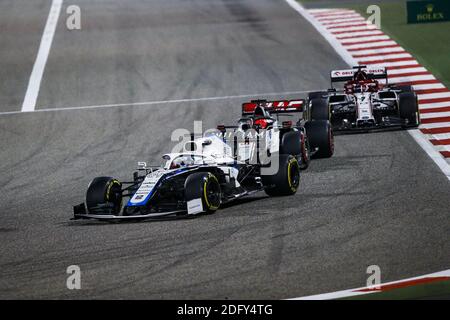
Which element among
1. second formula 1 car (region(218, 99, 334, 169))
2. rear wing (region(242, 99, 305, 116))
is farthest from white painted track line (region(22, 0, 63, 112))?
second formula 1 car (region(218, 99, 334, 169))

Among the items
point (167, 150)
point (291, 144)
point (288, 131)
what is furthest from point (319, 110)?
point (291, 144)

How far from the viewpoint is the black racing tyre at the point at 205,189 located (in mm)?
16406

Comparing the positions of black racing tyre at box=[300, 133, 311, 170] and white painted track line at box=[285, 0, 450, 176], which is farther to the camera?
white painted track line at box=[285, 0, 450, 176]

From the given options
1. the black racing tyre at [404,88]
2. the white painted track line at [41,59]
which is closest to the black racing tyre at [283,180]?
the black racing tyre at [404,88]

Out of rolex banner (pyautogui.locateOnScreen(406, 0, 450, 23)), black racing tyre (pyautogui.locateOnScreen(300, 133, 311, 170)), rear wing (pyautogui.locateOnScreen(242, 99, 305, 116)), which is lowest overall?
black racing tyre (pyautogui.locateOnScreen(300, 133, 311, 170))

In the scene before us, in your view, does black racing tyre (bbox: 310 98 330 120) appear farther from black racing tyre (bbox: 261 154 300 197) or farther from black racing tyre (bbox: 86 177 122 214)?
black racing tyre (bbox: 86 177 122 214)

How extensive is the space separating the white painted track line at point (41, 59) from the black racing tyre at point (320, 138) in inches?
436

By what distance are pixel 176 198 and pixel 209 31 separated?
22.2 m

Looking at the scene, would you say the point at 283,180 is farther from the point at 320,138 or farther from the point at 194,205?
the point at 320,138

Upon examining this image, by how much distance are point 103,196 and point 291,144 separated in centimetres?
482

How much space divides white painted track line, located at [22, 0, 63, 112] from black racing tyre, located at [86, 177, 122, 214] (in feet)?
44.9

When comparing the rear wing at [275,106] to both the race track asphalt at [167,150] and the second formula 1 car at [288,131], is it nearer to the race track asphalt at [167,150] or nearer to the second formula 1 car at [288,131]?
the second formula 1 car at [288,131]

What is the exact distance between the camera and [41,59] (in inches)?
1422

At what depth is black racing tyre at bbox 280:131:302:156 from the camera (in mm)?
20422
